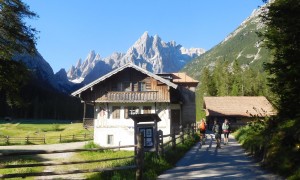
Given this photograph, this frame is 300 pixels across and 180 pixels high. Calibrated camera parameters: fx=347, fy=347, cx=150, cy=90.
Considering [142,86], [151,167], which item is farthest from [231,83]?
[151,167]

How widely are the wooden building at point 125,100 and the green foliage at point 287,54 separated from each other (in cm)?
1781

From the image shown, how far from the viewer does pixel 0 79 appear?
Answer: 63.9ft

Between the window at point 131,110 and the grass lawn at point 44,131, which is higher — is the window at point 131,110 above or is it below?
above

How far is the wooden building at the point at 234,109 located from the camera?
5350 centimetres

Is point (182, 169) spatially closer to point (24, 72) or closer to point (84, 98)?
point (24, 72)

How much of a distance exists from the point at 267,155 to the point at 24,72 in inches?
565

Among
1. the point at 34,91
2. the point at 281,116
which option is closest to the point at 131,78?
the point at 281,116

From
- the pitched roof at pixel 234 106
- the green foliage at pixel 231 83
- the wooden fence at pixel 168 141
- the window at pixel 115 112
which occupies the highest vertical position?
the green foliage at pixel 231 83

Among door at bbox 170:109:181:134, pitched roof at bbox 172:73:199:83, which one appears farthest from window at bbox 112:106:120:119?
pitched roof at bbox 172:73:199:83

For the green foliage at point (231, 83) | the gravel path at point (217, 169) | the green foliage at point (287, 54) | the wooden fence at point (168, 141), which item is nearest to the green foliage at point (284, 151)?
the gravel path at point (217, 169)

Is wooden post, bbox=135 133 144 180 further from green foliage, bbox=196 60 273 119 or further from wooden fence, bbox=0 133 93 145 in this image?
green foliage, bbox=196 60 273 119

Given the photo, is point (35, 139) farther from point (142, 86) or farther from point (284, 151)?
point (284, 151)

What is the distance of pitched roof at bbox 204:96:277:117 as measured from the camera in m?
54.1

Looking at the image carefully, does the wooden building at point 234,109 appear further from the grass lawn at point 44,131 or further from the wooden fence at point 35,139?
the grass lawn at point 44,131
